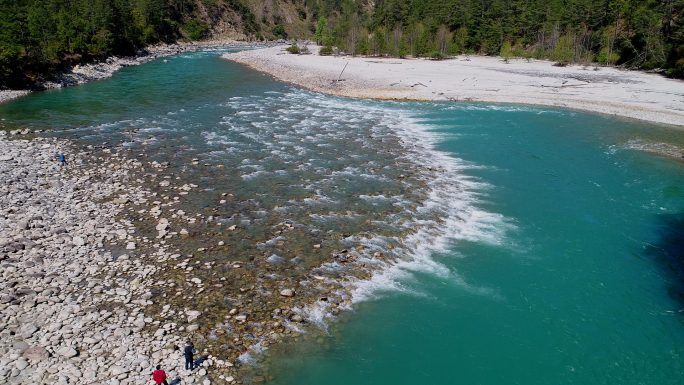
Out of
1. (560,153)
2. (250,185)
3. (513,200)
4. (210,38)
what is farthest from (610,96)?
(210,38)

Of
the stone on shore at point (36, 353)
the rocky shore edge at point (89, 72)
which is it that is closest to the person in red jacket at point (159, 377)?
the stone on shore at point (36, 353)

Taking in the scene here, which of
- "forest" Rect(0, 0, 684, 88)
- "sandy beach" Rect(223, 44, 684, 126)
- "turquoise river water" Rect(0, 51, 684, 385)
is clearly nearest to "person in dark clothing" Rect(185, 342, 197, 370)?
"turquoise river water" Rect(0, 51, 684, 385)

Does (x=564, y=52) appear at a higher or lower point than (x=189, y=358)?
higher

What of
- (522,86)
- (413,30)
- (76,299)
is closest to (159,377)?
(76,299)

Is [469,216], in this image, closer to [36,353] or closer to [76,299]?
[76,299]

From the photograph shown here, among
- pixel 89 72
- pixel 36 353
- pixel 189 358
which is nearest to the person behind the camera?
pixel 189 358

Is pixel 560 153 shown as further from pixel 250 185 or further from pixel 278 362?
pixel 278 362
